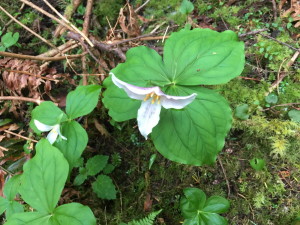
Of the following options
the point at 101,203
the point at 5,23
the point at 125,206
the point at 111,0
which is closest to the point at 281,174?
the point at 125,206

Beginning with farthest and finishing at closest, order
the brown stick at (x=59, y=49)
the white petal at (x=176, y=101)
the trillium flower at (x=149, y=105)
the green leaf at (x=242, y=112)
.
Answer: the brown stick at (x=59, y=49) < the green leaf at (x=242, y=112) < the trillium flower at (x=149, y=105) < the white petal at (x=176, y=101)

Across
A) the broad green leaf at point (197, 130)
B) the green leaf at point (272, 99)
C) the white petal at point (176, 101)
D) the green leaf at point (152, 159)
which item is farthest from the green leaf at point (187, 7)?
the white petal at point (176, 101)

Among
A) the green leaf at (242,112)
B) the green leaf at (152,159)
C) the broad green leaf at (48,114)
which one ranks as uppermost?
the broad green leaf at (48,114)

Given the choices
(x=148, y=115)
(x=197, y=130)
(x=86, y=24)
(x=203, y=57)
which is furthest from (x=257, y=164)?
(x=86, y=24)

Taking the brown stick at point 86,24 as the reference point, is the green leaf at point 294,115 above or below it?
below

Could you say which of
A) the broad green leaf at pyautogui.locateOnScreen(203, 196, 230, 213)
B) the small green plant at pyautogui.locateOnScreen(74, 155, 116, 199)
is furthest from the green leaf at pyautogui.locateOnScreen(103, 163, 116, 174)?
the broad green leaf at pyautogui.locateOnScreen(203, 196, 230, 213)

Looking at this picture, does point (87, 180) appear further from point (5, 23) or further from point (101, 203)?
point (5, 23)

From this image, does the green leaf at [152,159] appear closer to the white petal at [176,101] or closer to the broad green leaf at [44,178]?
the broad green leaf at [44,178]
